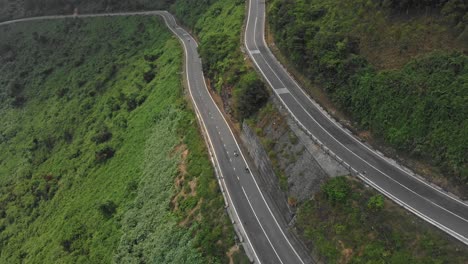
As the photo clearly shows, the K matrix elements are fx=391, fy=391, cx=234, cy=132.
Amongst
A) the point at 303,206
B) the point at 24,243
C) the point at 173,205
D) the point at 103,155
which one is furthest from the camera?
the point at 103,155

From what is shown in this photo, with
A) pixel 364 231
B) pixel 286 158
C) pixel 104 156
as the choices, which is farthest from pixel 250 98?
pixel 104 156

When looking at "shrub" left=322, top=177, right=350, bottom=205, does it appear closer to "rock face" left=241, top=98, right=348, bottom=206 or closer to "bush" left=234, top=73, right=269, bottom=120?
"rock face" left=241, top=98, right=348, bottom=206

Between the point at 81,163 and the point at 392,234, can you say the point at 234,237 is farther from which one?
the point at 81,163

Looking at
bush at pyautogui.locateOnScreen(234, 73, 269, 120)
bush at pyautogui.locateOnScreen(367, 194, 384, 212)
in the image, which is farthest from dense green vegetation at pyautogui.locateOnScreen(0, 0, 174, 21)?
bush at pyautogui.locateOnScreen(367, 194, 384, 212)

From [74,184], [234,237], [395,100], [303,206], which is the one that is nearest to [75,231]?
[74,184]

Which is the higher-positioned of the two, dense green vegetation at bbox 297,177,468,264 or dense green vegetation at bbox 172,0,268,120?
dense green vegetation at bbox 172,0,268,120

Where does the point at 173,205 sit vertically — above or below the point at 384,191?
below
